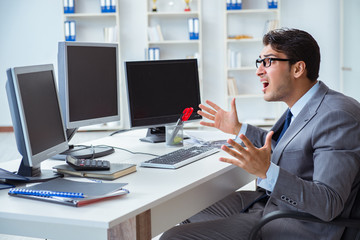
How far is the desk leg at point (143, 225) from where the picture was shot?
1.58 m

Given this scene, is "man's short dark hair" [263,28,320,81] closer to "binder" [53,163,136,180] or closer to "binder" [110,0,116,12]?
"binder" [53,163,136,180]

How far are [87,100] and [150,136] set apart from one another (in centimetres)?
53

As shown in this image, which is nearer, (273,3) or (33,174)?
(33,174)

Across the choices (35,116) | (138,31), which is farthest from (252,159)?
(138,31)

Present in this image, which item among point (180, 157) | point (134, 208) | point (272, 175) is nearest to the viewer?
point (134, 208)

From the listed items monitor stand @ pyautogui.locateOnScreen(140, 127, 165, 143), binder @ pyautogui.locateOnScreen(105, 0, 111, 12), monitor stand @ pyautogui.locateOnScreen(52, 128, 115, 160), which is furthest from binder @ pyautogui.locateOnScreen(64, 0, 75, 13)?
monitor stand @ pyautogui.locateOnScreen(52, 128, 115, 160)

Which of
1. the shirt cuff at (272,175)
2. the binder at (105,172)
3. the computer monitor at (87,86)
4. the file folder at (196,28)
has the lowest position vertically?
the binder at (105,172)

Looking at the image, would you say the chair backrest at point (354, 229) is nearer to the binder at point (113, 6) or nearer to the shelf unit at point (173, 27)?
the shelf unit at point (173, 27)

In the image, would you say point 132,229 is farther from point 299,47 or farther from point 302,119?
point 299,47

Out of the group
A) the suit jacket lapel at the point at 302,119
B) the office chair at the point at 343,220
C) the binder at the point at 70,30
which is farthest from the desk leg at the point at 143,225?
the binder at the point at 70,30

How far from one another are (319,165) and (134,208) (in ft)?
2.10

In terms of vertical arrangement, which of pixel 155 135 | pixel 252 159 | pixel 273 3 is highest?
pixel 273 3

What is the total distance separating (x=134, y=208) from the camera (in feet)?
4.98

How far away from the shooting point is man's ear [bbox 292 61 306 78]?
1969 mm
